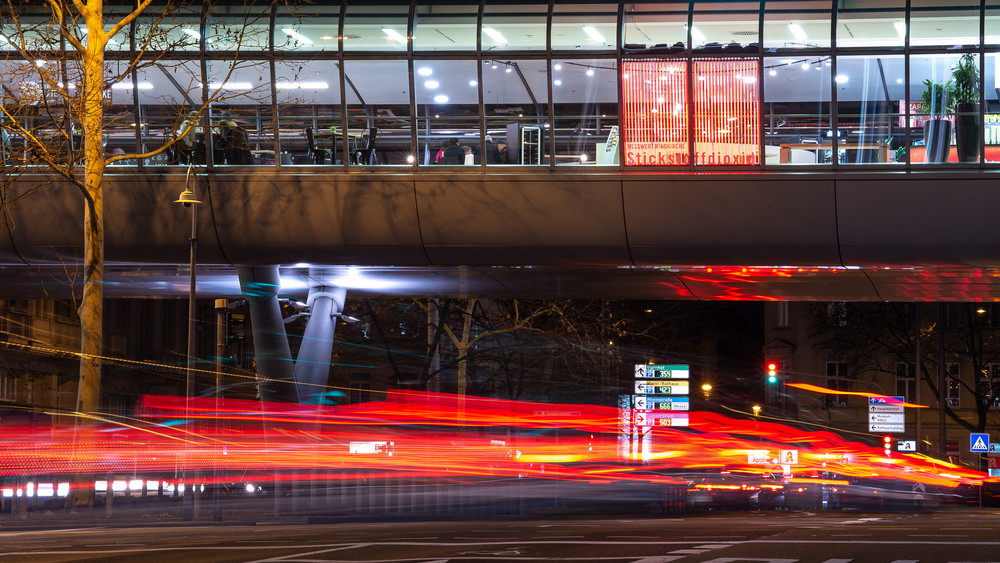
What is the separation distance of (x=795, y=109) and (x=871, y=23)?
2.49 m

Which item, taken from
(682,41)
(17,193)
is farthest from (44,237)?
(682,41)

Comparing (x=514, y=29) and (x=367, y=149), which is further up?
(x=514, y=29)

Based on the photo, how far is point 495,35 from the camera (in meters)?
26.5

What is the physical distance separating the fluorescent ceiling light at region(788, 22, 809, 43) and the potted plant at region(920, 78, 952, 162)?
2.84 meters

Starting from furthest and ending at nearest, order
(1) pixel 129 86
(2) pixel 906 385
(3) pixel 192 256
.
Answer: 1. (2) pixel 906 385
2. (1) pixel 129 86
3. (3) pixel 192 256

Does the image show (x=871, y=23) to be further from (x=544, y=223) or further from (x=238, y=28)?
(x=238, y=28)

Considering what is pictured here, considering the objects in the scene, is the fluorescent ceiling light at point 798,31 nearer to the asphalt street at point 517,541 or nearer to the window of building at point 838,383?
the asphalt street at point 517,541

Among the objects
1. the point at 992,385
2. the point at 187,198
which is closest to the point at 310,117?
the point at 187,198

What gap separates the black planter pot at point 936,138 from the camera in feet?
84.5

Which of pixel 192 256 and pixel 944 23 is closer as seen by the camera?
pixel 944 23

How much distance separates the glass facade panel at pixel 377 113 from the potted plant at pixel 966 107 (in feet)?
40.3

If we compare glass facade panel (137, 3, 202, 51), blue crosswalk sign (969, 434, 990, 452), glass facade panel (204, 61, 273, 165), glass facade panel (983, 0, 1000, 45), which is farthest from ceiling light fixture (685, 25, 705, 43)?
blue crosswalk sign (969, 434, 990, 452)

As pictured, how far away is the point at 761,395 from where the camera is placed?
7406cm

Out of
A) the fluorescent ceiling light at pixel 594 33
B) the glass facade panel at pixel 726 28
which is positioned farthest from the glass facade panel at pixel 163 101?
the glass facade panel at pixel 726 28
